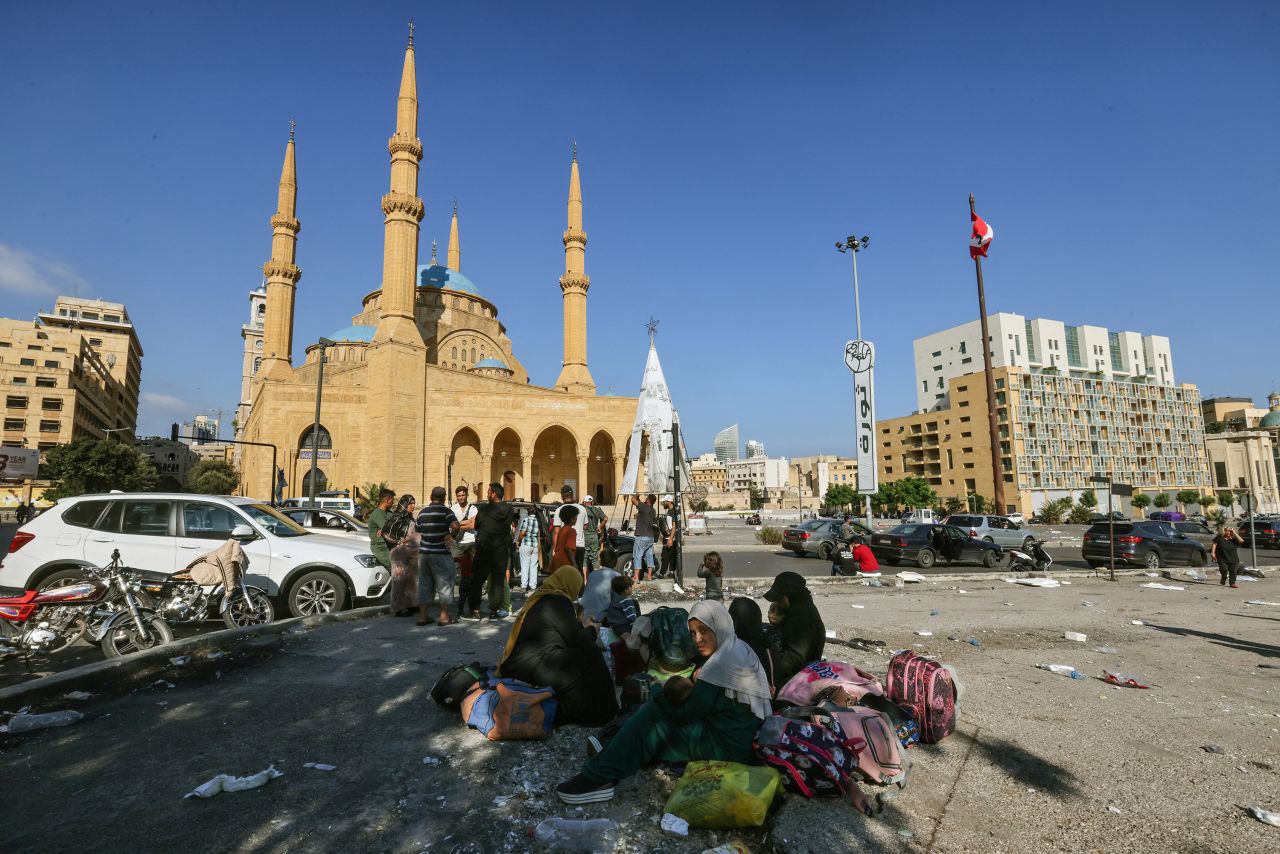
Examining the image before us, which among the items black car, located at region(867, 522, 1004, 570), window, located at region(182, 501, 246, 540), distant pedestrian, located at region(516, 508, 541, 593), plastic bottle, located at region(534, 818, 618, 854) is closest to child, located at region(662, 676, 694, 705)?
plastic bottle, located at region(534, 818, 618, 854)

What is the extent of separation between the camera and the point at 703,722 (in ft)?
10.8

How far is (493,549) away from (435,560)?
0.67 m

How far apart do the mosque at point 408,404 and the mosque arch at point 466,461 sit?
0.10m

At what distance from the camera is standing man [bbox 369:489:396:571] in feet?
26.5

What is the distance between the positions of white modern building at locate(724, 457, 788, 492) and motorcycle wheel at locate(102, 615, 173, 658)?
162 meters

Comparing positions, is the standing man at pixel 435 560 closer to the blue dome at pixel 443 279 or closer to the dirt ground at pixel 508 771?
the dirt ground at pixel 508 771

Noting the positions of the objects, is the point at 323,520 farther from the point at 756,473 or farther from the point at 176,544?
the point at 756,473

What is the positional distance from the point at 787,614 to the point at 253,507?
6658 mm

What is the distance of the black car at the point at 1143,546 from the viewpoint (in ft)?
51.1

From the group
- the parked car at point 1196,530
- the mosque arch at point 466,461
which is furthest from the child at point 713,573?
the mosque arch at point 466,461

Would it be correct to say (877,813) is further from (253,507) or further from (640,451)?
(640,451)

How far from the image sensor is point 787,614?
181 inches

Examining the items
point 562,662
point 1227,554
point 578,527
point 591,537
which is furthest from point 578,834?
point 1227,554

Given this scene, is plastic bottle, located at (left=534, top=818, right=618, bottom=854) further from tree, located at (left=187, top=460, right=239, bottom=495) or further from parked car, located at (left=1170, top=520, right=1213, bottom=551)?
tree, located at (left=187, top=460, right=239, bottom=495)
